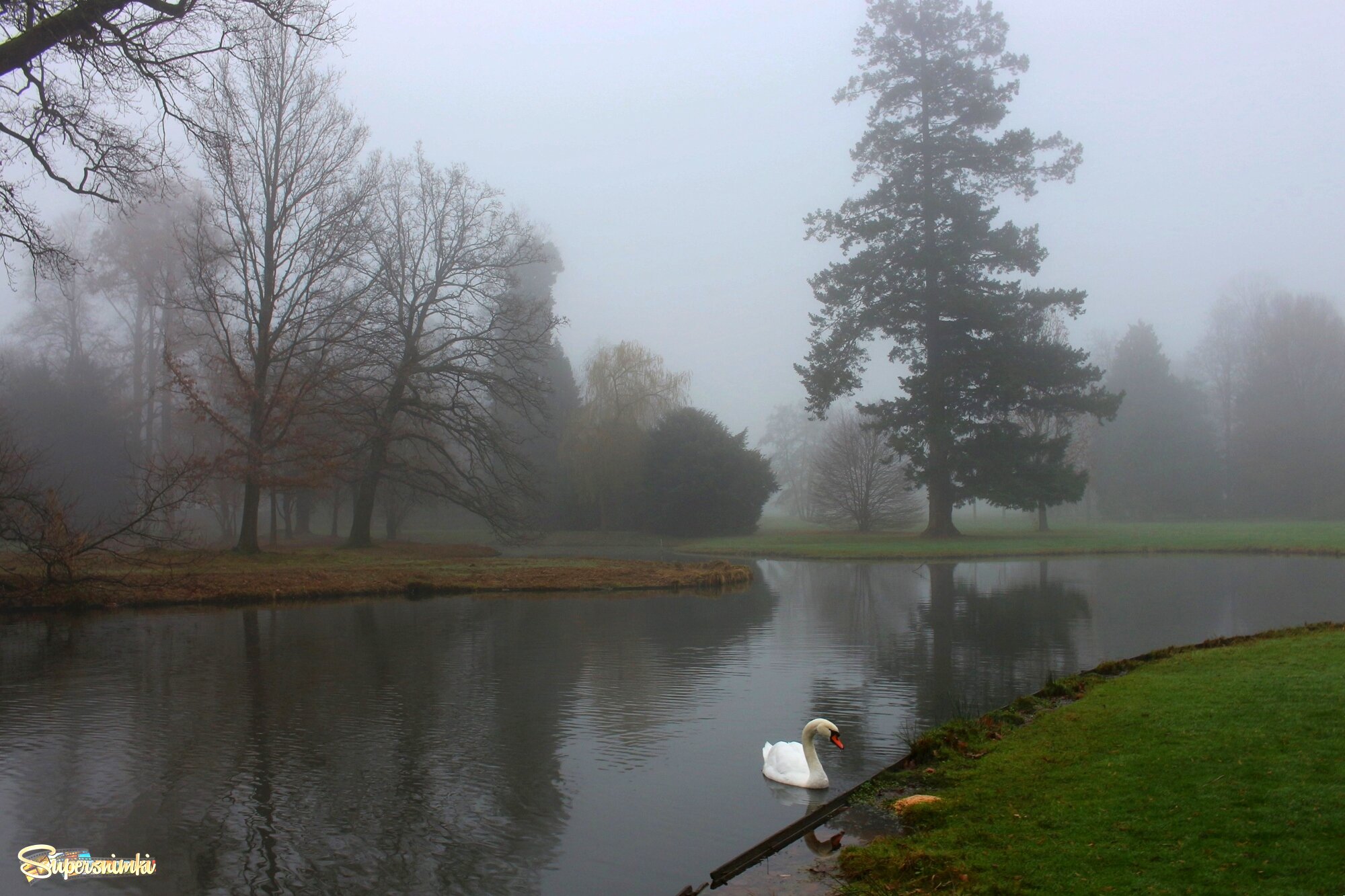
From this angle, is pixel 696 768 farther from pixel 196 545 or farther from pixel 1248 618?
pixel 196 545

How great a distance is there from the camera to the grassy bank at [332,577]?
1741 centimetres

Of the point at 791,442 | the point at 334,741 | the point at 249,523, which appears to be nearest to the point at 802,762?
the point at 334,741

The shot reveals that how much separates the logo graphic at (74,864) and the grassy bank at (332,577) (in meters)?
13.0

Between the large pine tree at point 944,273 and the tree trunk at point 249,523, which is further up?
the large pine tree at point 944,273

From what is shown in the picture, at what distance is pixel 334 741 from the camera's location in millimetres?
8156

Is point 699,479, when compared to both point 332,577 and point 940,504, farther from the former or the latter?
point 332,577

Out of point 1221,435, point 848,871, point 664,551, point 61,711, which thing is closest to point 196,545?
point 664,551

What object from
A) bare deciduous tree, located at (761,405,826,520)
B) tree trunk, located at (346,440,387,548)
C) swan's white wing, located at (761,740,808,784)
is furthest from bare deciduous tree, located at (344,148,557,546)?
bare deciduous tree, located at (761,405,826,520)

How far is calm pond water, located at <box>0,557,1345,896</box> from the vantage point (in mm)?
5742

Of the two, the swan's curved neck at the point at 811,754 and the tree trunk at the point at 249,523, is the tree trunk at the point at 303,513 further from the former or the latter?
the swan's curved neck at the point at 811,754

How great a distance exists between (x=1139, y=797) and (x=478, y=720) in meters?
5.79

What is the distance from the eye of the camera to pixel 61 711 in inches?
361

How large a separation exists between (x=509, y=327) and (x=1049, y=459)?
21.5 meters

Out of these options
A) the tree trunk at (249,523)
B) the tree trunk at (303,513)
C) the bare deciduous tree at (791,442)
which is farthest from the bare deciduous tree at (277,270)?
the bare deciduous tree at (791,442)
